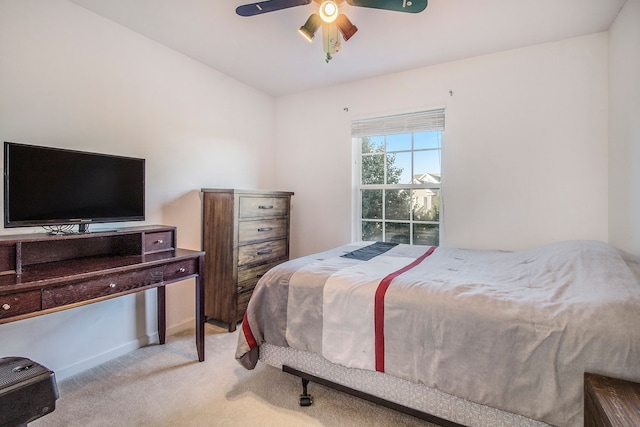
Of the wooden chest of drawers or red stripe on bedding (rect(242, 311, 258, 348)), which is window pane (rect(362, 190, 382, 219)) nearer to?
the wooden chest of drawers

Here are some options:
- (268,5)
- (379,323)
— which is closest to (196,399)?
(379,323)

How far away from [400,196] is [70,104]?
2897 millimetres

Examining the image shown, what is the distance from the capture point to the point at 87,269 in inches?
65.9

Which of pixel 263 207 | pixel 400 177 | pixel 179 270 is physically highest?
pixel 400 177

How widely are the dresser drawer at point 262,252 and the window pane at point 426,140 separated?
1768mm

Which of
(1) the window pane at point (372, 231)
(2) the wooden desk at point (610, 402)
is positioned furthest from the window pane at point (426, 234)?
(2) the wooden desk at point (610, 402)

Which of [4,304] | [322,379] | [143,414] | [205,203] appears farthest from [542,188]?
[4,304]

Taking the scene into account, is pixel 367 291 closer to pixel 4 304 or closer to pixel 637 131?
pixel 4 304

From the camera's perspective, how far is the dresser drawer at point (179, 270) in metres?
2.01

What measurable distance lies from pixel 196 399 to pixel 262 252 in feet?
4.85

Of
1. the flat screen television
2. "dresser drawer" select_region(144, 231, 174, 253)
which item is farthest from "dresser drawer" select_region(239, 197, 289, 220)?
the flat screen television

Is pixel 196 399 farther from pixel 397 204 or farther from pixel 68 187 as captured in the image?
pixel 397 204

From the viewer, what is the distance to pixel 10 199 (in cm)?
161

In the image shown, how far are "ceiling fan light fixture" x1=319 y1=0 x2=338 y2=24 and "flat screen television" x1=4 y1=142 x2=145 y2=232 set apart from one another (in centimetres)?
159
